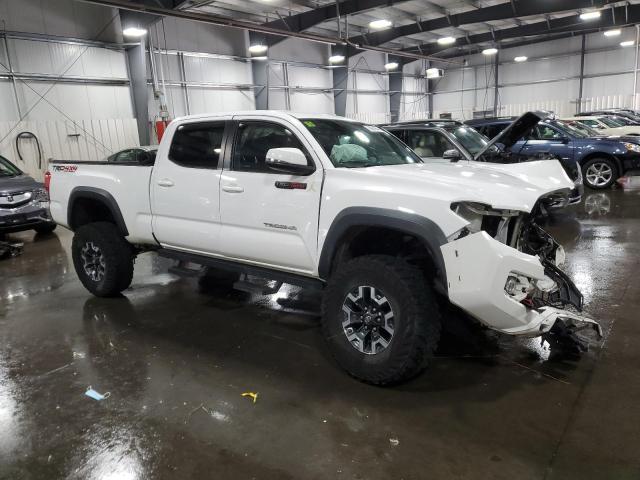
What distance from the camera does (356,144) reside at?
12.8ft

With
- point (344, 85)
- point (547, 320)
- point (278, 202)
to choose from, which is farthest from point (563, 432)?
point (344, 85)

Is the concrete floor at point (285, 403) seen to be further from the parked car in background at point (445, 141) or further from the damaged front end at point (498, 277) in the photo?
the parked car in background at point (445, 141)

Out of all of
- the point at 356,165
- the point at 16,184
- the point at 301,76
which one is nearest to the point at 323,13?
the point at 301,76

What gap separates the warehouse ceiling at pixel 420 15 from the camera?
15.7m

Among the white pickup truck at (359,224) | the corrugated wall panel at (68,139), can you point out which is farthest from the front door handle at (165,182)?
the corrugated wall panel at (68,139)

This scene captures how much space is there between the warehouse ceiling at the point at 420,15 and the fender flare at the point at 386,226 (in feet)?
39.6

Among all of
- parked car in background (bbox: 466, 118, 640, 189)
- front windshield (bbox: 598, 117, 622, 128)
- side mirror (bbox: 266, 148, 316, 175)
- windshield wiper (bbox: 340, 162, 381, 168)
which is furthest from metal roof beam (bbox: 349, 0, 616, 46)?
side mirror (bbox: 266, 148, 316, 175)

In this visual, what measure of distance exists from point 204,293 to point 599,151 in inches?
353

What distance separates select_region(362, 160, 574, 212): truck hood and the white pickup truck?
0.01 meters

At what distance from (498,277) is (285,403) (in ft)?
5.07

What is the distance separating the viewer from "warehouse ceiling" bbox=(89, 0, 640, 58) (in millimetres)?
15734

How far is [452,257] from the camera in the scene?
277cm

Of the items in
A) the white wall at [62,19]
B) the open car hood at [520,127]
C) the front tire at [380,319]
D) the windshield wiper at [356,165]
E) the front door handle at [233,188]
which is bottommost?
the front tire at [380,319]

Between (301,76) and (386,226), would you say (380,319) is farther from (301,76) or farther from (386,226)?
(301,76)
